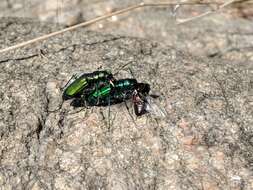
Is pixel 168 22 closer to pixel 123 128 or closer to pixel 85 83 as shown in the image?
pixel 85 83

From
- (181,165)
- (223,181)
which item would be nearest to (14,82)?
(181,165)

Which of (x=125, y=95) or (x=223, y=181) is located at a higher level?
(x=125, y=95)

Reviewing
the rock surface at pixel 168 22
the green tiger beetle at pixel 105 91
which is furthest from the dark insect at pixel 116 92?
the rock surface at pixel 168 22

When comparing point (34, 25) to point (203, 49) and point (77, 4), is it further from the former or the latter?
point (203, 49)

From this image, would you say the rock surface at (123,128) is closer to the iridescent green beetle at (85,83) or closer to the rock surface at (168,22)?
the iridescent green beetle at (85,83)

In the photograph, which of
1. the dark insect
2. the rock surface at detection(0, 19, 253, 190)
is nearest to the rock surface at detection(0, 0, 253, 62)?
the rock surface at detection(0, 19, 253, 190)

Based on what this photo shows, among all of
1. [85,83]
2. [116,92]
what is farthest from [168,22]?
[85,83]
